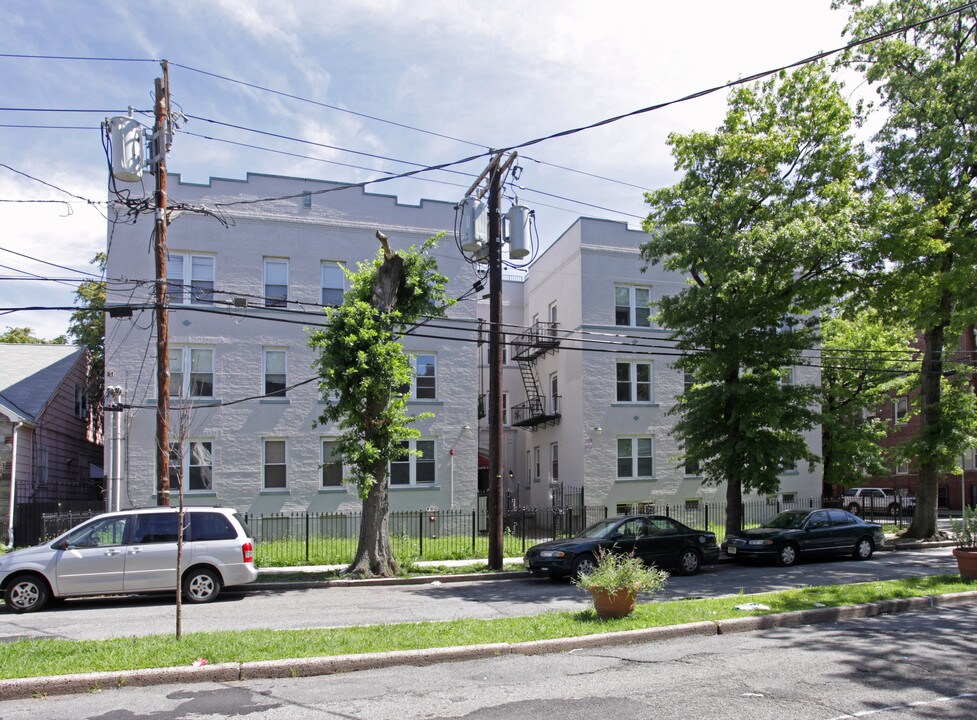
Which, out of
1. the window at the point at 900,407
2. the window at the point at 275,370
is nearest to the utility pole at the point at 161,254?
the window at the point at 275,370

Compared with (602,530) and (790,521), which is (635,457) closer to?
(790,521)

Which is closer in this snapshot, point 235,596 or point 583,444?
point 235,596

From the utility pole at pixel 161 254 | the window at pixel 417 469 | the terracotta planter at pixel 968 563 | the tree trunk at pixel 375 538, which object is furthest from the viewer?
the window at pixel 417 469

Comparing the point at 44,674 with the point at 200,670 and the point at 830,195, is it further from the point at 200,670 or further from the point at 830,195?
the point at 830,195

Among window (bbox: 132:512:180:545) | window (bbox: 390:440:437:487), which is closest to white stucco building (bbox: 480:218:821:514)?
window (bbox: 390:440:437:487)

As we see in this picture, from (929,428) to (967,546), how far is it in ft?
36.4

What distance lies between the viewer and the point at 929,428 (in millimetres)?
23688

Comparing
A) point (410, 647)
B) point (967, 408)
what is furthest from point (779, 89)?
point (410, 647)

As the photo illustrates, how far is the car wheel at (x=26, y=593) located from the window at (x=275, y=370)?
1277 centimetres

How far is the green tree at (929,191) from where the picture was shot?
19.8 metres

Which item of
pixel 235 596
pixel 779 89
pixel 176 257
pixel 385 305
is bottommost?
pixel 235 596

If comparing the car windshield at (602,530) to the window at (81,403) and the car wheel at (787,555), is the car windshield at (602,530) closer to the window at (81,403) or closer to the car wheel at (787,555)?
the car wheel at (787,555)

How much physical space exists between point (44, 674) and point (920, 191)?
22.8 meters

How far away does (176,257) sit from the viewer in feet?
80.9
